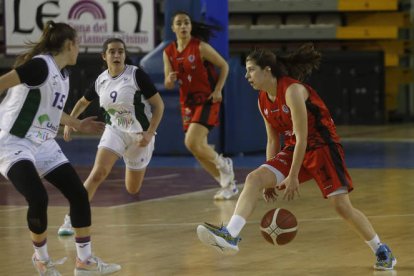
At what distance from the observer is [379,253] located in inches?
279

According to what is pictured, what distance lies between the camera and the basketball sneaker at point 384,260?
7023 millimetres

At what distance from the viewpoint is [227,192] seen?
37.3 feet

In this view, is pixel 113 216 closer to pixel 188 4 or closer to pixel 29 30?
pixel 188 4

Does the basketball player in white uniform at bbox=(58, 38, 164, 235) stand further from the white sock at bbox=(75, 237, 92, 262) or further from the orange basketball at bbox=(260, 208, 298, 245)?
the white sock at bbox=(75, 237, 92, 262)

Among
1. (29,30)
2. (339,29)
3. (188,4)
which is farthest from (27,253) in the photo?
(339,29)

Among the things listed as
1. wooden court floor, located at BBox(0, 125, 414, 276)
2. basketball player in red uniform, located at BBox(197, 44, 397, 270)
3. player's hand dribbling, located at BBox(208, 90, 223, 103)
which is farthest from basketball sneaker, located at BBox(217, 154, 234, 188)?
basketball player in red uniform, located at BBox(197, 44, 397, 270)

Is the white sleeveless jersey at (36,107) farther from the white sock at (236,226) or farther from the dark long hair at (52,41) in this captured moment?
the white sock at (236,226)

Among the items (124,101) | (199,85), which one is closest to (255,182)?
(124,101)

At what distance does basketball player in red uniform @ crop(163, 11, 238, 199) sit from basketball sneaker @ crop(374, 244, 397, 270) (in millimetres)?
4377

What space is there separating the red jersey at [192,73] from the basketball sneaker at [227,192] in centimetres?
105

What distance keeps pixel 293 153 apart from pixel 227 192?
4.16m

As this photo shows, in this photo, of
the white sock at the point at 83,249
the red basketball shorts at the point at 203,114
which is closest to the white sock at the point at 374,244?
the white sock at the point at 83,249

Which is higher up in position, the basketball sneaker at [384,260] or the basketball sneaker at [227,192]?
the basketball sneaker at [384,260]

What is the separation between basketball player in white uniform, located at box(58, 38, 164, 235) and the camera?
9.26 metres
